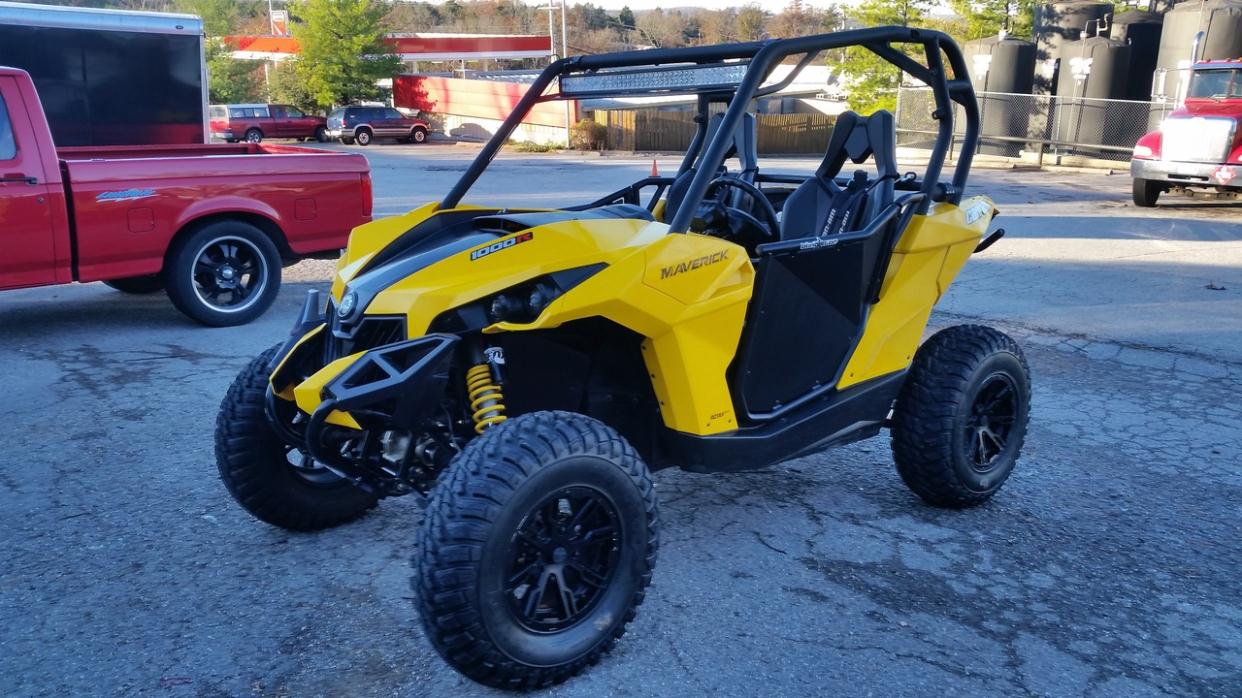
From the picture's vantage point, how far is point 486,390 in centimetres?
338

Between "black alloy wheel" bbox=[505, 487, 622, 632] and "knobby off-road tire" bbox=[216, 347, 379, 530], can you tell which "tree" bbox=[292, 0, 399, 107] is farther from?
"black alloy wheel" bbox=[505, 487, 622, 632]

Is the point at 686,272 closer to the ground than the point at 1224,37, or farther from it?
closer to the ground

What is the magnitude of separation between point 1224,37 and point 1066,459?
21732 millimetres

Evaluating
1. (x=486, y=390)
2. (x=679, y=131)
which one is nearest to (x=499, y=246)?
(x=486, y=390)

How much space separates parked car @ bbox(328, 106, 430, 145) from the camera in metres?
38.0

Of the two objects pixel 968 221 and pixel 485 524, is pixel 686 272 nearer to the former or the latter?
pixel 485 524

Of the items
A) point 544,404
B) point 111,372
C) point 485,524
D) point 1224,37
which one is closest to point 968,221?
point 544,404

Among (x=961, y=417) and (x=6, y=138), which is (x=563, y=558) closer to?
(x=961, y=417)

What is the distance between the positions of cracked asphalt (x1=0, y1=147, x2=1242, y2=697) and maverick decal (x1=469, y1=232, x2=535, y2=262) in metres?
1.24

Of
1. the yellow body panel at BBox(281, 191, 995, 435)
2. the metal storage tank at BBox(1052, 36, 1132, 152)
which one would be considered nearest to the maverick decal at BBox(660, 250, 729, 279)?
the yellow body panel at BBox(281, 191, 995, 435)

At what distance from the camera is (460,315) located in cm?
337

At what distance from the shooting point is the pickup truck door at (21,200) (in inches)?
280

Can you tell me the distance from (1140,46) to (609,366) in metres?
28.3

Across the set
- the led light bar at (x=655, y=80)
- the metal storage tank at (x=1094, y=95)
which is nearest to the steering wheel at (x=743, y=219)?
the led light bar at (x=655, y=80)
